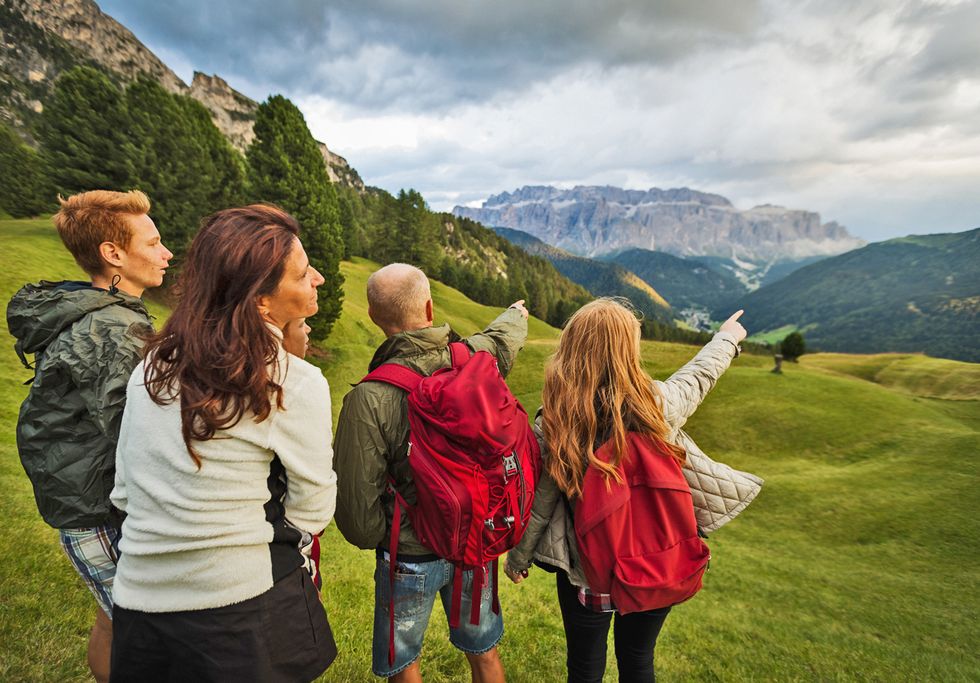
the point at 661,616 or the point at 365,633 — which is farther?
the point at 365,633

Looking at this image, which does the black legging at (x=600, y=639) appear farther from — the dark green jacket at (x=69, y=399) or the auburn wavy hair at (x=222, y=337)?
the dark green jacket at (x=69, y=399)

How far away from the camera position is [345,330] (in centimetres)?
3312

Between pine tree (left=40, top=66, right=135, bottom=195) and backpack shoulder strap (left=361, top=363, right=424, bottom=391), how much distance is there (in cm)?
3054

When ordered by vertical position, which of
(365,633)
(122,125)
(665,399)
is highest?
(122,125)

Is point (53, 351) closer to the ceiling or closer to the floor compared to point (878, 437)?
closer to the ceiling

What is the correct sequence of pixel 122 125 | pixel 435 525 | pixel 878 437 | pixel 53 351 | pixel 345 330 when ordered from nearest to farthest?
pixel 53 351 < pixel 435 525 < pixel 878 437 < pixel 122 125 < pixel 345 330

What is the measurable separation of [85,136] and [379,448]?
33.0 meters

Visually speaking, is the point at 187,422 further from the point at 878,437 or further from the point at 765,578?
the point at 878,437

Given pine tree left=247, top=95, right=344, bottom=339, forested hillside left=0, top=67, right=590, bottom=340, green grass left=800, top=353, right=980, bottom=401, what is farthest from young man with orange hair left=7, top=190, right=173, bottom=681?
green grass left=800, top=353, right=980, bottom=401

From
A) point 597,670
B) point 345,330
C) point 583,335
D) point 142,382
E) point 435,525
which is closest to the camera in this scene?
point 142,382

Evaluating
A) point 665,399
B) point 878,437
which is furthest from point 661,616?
point 878,437

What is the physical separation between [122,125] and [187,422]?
33.9m

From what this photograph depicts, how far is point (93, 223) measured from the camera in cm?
320

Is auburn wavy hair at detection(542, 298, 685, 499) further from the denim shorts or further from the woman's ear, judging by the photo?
the woman's ear
